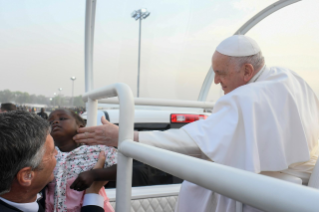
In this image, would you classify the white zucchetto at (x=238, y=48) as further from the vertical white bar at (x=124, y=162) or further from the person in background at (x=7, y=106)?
the person in background at (x=7, y=106)

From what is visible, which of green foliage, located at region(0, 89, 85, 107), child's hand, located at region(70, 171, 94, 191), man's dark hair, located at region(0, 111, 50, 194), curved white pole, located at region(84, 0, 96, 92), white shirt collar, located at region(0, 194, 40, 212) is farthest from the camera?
curved white pole, located at region(84, 0, 96, 92)

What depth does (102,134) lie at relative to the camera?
5.59 ft

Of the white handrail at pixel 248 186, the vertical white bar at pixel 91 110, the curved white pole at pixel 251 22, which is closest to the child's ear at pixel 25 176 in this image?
the white handrail at pixel 248 186

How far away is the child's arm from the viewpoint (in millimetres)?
1535

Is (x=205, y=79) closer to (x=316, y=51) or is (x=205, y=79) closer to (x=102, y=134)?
(x=316, y=51)

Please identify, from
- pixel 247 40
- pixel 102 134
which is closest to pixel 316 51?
pixel 247 40

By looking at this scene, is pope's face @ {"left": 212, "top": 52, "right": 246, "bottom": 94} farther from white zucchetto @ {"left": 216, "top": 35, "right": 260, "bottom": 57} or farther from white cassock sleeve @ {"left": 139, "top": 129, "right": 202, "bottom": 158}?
white cassock sleeve @ {"left": 139, "top": 129, "right": 202, "bottom": 158}

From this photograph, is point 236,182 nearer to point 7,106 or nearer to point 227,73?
point 227,73

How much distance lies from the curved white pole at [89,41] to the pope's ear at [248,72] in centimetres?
303

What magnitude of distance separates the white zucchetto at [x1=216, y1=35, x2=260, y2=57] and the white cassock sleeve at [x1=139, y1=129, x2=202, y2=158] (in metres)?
0.78

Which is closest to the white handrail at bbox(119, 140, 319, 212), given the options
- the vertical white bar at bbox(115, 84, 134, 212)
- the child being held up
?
the vertical white bar at bbox(115, 84, 134, 212)

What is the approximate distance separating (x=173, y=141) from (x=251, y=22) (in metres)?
4.00

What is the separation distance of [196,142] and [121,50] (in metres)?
3.98

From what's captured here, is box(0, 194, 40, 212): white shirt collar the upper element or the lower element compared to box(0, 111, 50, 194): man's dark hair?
lower
